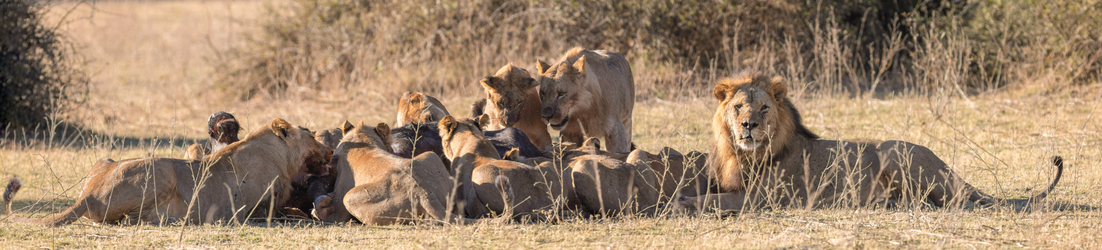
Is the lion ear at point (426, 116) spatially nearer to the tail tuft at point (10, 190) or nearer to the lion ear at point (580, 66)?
the lion ear at point (580, 66)

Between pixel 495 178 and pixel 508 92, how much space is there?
226 cm

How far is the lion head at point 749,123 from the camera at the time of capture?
6461 millimetres

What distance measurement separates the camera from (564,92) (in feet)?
27.3

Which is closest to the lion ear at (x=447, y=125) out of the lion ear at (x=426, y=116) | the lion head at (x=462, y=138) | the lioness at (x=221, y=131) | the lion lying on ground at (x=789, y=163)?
the lion head at (x=462, y=138)

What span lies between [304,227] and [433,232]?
955 millimetres

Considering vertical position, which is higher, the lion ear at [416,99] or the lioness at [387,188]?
the lion ear at [416,99]

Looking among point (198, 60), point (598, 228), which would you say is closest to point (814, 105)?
point (598, 228)

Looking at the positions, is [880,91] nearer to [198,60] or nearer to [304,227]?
[304,227]

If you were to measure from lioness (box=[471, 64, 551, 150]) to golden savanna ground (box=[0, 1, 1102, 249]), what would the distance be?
4.09 ft

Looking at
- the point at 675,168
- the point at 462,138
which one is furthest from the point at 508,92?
the point at 675,168

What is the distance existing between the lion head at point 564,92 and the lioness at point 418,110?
1.00 m

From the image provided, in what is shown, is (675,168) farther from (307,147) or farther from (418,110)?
(307,147)

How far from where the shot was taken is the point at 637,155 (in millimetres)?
7102

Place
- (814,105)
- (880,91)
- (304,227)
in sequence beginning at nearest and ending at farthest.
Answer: (304,227)
(814,105)
(880,91)
